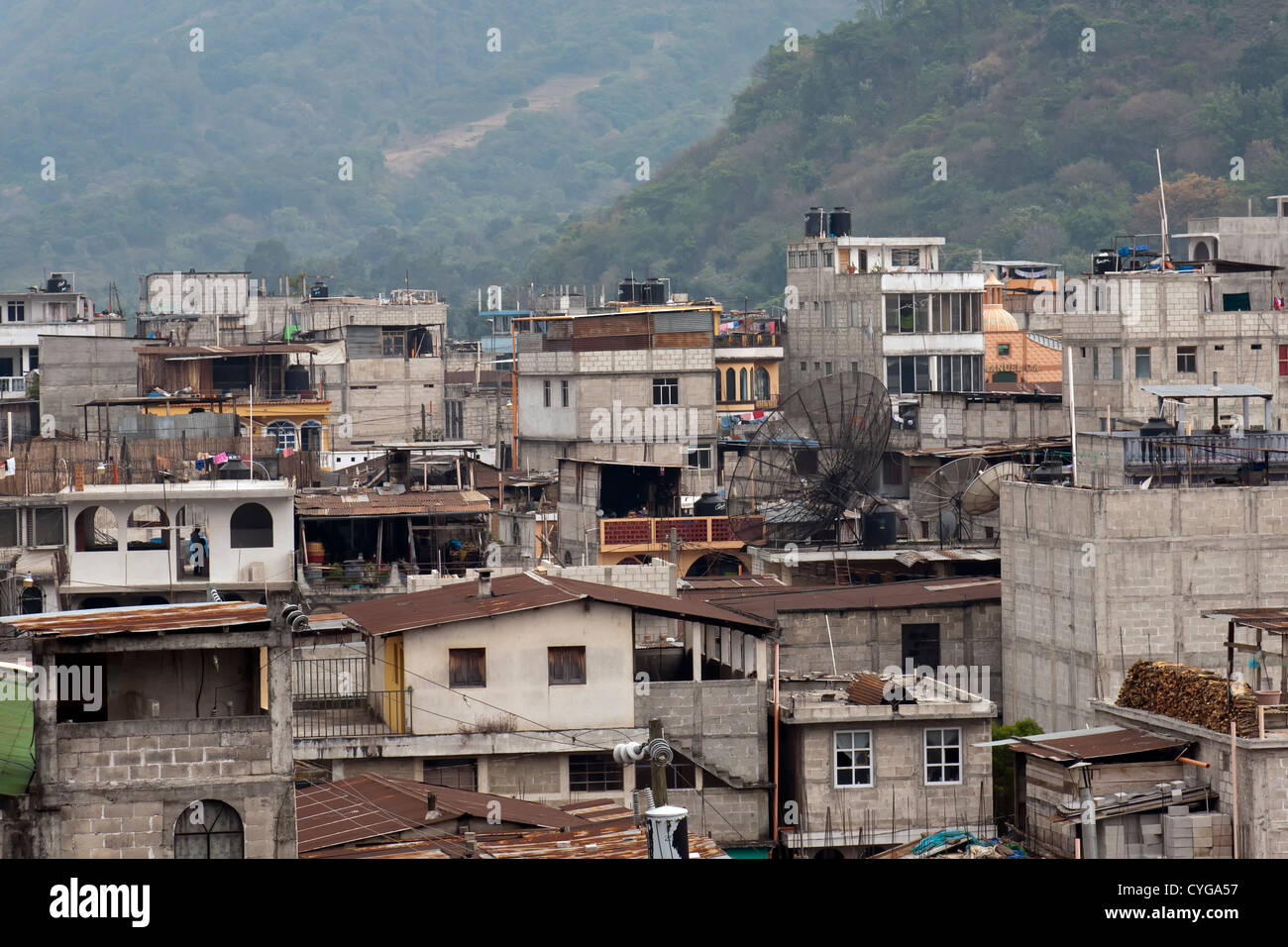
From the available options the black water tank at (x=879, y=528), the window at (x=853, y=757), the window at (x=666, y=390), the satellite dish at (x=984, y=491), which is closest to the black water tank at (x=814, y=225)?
the window at (x=666, y=390)

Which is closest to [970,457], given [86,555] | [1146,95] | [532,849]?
[86,555]

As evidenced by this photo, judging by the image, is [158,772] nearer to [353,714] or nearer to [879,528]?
[353,714]

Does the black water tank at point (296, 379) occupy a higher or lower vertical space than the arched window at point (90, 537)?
higher

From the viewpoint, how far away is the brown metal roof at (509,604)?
27.7 m

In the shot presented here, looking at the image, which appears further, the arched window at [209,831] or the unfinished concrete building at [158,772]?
the arched window at [209,831]

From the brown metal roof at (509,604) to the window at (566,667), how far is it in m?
0.71

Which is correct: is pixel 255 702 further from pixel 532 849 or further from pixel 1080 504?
pixel 1080 504

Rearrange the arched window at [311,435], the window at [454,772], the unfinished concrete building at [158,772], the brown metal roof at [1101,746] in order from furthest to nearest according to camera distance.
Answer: the arched window at [311,435] < the window at [454,772] < the brown metal roof at [1101,746] < the unfinished concrete building at [158,772]

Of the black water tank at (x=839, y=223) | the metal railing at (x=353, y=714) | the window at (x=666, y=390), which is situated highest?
the black water tank at (x=839, y=223)

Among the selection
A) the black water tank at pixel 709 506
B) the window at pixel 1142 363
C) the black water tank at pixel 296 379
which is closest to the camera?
the black water tank at pixel 709 506

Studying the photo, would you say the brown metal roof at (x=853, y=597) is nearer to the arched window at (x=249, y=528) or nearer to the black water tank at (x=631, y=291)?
the arched window at (x=249, y=528)

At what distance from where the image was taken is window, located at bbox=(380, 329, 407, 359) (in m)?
86.5
